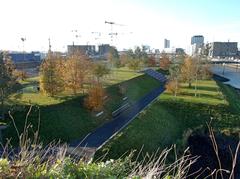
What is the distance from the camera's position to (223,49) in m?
171

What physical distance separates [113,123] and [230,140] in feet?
37.4

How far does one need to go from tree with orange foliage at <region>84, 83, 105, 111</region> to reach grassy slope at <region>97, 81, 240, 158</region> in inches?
172

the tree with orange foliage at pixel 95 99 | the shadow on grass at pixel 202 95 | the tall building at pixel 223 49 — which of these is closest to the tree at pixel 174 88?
the shadow on grass at pixel 202 95

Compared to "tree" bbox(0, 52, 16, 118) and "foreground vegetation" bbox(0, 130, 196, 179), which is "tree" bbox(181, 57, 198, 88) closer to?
"tree" bbox(0, 52, 16, 118)

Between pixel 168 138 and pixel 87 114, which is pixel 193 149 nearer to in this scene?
pixel 168 138

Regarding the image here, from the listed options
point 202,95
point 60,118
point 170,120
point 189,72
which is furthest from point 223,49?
point 60,118

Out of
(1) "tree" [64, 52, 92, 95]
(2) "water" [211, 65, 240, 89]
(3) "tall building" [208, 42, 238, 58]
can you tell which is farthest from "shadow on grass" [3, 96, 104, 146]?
(3) "tall building" [208, 42, 238, 58]

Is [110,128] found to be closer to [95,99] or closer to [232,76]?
[95,99]

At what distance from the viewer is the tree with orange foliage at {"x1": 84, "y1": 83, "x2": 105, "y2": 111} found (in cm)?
3102

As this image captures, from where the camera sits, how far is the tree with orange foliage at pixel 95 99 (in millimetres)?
31016

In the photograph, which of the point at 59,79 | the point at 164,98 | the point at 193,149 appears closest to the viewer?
the point at 193,149

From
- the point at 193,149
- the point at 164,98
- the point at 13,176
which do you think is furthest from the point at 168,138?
the point at 13,176

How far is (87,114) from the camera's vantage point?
31.2 meters

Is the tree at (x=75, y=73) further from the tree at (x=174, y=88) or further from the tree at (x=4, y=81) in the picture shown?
the tree at (x=174, y=88)
